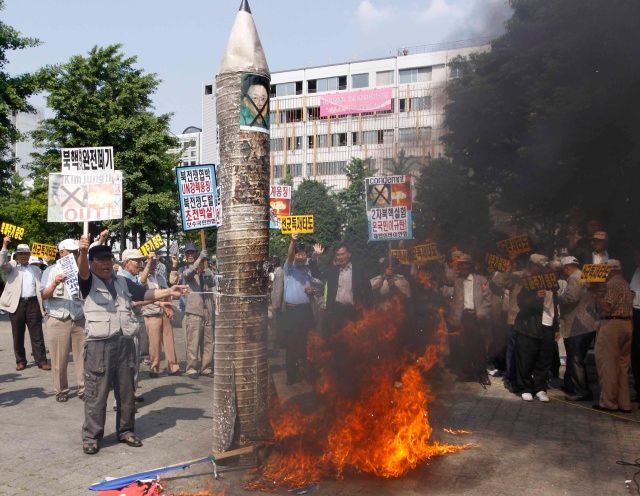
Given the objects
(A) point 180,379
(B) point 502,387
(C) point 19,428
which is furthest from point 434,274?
(C) point 19,428

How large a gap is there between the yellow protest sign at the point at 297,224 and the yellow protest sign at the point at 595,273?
470cm

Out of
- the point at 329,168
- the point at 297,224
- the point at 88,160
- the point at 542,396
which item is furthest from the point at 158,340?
the point at 329,168

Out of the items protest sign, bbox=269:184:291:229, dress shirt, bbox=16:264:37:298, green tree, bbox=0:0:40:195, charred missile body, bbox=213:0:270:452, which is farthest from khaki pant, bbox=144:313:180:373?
green tree, bbox=0:0:40:195

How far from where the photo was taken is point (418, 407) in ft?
19.8

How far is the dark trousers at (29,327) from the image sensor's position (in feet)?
34.9

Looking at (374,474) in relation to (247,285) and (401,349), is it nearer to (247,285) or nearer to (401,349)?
(247,285)

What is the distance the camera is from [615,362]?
7.91 metres

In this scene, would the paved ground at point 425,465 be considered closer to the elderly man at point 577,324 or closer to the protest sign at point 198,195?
the elderly man at point 577,324

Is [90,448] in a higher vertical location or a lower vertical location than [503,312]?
lower

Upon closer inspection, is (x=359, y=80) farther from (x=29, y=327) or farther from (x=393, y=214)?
(x=29, y=327)

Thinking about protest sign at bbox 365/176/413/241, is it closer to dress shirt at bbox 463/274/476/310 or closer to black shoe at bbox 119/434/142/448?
dress shirt at bbox 463/274/476/310

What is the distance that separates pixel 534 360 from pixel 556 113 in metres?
4.35

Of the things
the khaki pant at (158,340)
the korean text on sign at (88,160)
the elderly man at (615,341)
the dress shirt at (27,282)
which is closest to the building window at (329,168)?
the dress shirt at (27,282)

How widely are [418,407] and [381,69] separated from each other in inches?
2405
